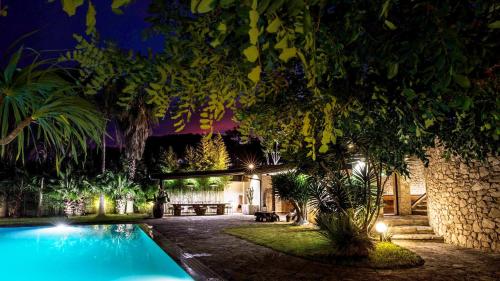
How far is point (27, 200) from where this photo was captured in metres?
22.4

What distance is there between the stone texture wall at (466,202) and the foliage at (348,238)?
260cm

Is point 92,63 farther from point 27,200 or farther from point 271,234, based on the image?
point 27,200

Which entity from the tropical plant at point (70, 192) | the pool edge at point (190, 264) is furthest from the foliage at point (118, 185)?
the pool edge at point (190, 264)

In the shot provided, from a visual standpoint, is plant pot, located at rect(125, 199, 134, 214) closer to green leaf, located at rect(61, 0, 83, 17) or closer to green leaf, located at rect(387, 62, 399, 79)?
green leaf, located at rect(387, 62, 399, 79)

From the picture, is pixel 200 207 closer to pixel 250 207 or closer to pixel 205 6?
pixel 250 207

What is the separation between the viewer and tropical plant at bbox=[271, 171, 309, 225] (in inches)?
626

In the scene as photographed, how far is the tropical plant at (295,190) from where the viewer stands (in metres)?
15.9

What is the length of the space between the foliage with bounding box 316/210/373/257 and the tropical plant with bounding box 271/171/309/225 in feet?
23.4

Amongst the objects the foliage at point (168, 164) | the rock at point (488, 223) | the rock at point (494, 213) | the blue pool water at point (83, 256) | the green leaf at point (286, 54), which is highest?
the foliage at point (168, 164)

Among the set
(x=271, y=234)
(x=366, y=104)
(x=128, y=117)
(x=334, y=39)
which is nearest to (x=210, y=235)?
(x=271, y=234)

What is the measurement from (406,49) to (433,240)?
35.1ft

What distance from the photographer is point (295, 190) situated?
52.2 feet

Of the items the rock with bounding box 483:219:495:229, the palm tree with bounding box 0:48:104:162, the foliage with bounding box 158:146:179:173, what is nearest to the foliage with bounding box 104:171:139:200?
the foliage with bounding box 158:146:179:173

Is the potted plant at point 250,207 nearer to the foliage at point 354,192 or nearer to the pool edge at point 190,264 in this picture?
the foliage at point 354,192
